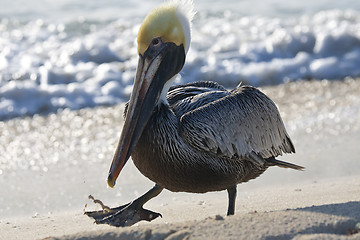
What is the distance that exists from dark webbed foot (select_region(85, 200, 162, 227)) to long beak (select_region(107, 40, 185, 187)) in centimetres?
61

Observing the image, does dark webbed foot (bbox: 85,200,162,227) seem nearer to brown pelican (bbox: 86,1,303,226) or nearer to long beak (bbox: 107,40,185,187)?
brown pelican (bbox: 86,1,303,226)

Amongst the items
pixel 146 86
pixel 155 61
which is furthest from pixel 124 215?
pixel 155 61

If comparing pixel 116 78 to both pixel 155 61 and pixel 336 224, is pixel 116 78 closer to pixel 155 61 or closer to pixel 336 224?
pixel 155 61

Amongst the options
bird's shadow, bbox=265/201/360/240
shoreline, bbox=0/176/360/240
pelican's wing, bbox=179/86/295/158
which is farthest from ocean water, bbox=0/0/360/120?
bird's shadow, bbox=265/201/360/240

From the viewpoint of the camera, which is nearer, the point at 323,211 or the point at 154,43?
the point at 323,211

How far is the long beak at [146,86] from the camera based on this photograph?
4012 millimetres

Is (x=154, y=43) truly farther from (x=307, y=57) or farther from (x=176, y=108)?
(x=307, y=57)

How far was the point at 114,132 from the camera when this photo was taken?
7.22m

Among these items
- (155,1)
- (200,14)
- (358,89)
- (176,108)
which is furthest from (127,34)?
(176,108)

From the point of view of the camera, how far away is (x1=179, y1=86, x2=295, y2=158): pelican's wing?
162 inches

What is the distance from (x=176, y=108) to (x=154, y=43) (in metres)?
0.51

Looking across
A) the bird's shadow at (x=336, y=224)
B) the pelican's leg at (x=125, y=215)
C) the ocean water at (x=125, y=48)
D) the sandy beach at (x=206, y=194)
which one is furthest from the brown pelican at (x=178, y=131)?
the ocean water at (x=125, y=48)

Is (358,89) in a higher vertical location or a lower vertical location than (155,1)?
lower

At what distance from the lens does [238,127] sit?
14.4 feet
